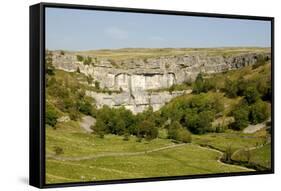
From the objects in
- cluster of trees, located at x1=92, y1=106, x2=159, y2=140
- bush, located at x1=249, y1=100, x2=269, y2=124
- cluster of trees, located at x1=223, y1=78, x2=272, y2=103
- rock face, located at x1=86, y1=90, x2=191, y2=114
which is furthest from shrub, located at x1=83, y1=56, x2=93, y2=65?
bush, located at x1=249, y1=100, x2=269, y2=124

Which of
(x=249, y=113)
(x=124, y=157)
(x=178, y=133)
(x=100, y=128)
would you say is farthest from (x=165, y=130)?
(x=249, y=113)

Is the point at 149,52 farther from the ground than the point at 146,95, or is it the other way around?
the point at 149,52

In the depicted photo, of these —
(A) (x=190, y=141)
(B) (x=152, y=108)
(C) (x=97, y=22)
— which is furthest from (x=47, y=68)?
(A) (x=190, y=141)

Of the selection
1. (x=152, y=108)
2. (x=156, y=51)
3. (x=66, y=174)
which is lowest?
(x=66, y=174)

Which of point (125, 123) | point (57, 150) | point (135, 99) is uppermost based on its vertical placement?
point (135, 99)

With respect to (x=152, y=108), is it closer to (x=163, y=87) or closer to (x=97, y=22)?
(x=163, y=87)

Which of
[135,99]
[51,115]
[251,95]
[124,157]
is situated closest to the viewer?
[51,115]

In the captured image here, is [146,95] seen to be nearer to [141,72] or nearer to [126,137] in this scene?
[141,72]
